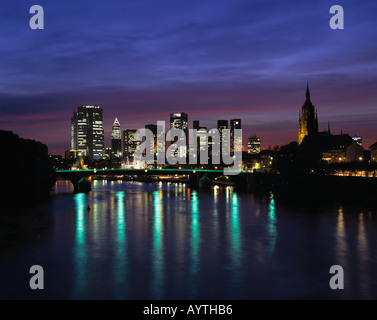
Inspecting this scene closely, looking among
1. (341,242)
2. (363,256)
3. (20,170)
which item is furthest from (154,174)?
(363,256)

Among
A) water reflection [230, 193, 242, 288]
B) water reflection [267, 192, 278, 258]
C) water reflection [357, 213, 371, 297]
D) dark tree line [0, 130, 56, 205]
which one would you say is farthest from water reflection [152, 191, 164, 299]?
dark tree line [0, 130, 56, 205]

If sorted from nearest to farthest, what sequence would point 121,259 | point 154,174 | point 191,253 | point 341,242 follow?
point 121,259 < point 191,253 < point 341,242 < point 154,174

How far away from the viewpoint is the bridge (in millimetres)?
120000

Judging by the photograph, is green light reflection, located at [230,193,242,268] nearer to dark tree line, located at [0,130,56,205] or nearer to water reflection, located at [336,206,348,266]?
water reflection, located at [336,206,348,266]

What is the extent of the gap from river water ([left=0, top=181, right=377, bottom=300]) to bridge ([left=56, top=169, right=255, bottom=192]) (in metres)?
51.3

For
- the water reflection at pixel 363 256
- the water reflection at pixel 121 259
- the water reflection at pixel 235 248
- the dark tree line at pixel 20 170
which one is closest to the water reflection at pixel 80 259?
the water reflection at pixel 121 259

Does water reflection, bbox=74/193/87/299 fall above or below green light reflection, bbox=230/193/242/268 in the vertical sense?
above

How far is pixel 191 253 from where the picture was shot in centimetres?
3997

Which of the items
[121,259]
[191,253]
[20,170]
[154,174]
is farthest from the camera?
[154,174]

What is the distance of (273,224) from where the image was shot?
56.5 metres

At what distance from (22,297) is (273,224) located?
119 ft

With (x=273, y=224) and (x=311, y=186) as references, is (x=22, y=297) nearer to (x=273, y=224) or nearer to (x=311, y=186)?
(x=273, y=224)

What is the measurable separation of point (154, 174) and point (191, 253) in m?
89.4

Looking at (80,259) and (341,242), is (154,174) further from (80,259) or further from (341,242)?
(80,259)
